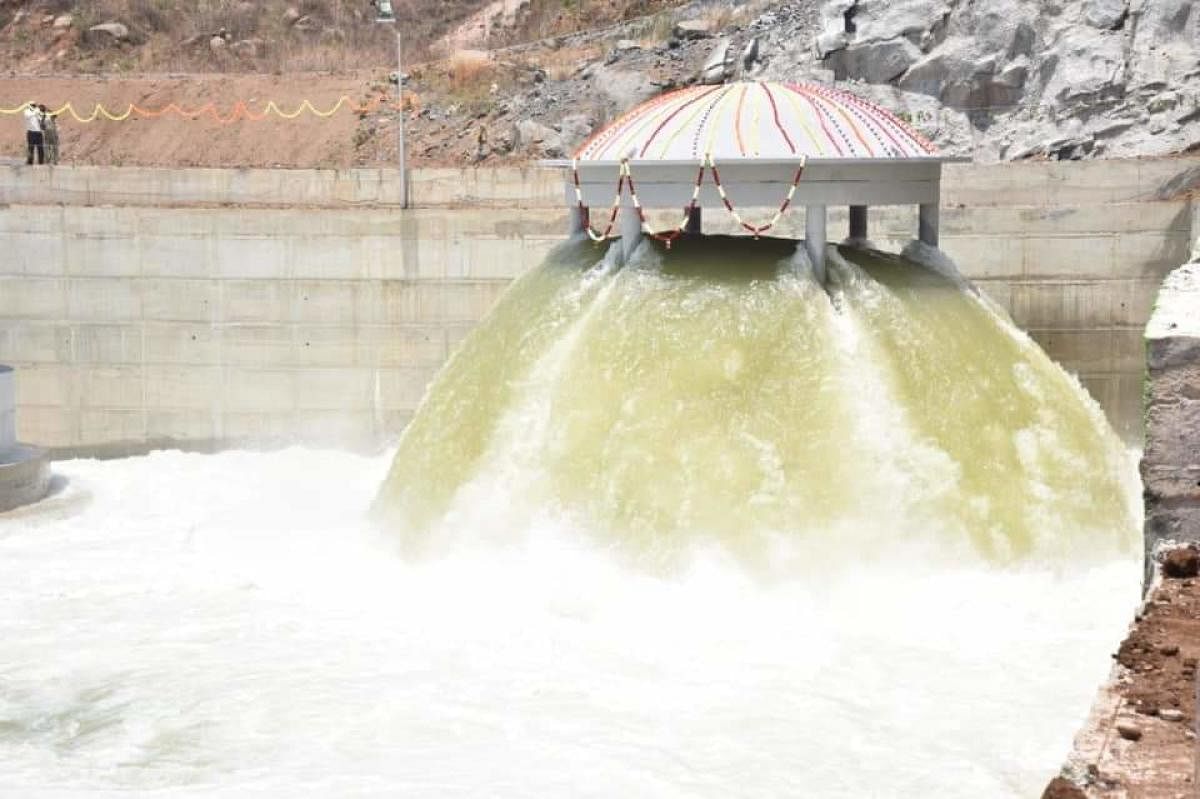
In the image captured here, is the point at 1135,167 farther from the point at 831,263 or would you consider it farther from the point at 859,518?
the point at 859,518

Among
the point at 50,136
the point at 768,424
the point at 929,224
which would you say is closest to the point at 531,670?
the point at 768,424

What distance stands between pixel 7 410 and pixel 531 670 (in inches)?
339

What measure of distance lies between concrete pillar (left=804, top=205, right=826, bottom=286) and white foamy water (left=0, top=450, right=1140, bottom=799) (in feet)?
9.47

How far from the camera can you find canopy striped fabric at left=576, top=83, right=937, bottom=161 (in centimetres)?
1423

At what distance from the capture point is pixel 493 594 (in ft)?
42.8

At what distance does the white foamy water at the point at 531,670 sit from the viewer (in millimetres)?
9578

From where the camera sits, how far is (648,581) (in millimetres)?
12891

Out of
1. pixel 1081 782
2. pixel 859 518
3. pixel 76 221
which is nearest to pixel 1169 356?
→ pixel 1081 782

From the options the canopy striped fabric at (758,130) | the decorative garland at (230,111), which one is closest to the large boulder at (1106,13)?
the canopy striped fabric at (758,130)

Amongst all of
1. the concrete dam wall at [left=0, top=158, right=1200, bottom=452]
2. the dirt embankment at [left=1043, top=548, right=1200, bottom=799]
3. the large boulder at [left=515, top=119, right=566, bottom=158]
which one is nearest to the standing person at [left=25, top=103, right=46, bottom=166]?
the concrete dam wall at [left=0, top=158, right=1200, bottom=452]

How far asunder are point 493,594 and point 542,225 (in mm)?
6706

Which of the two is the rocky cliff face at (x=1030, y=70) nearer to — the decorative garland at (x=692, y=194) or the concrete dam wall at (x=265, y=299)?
the concrete dam wall at (x=265, y=299)

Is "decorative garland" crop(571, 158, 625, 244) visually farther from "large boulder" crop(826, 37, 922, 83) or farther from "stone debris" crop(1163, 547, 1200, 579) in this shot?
"stone debris" crop(1163, 547, 1200, 579)

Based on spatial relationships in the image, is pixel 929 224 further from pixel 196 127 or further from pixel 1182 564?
pixel 196 127
